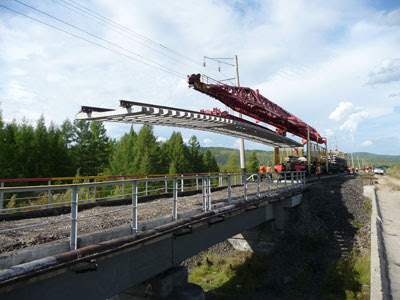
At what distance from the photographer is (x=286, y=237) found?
16109 millimetres

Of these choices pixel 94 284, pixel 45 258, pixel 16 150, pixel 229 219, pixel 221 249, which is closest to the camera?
pixel 45 258

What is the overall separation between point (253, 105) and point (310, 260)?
1022 centimetres

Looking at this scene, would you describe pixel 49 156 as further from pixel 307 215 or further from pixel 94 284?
pixel 94 284

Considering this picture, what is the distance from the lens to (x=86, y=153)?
4778cm

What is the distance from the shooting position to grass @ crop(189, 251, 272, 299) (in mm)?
12930

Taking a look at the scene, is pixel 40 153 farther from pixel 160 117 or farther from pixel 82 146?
pixel 160 117

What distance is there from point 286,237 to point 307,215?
2719 mm

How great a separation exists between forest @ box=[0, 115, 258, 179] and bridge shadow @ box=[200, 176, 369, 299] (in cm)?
2858

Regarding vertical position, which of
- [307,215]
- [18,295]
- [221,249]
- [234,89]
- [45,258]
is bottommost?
[221,249]

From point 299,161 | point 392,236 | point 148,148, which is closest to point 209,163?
point 148,148

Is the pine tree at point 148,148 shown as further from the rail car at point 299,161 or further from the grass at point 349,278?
the grass at point 349,278

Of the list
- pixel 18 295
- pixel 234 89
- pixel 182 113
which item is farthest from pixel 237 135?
pixel 18 295

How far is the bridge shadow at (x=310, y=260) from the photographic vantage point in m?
11.9

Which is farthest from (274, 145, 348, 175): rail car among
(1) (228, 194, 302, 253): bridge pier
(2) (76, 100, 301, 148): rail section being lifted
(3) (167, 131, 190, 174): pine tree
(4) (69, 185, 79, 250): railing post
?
(3) (167, 131, 190, 174): pine tree
